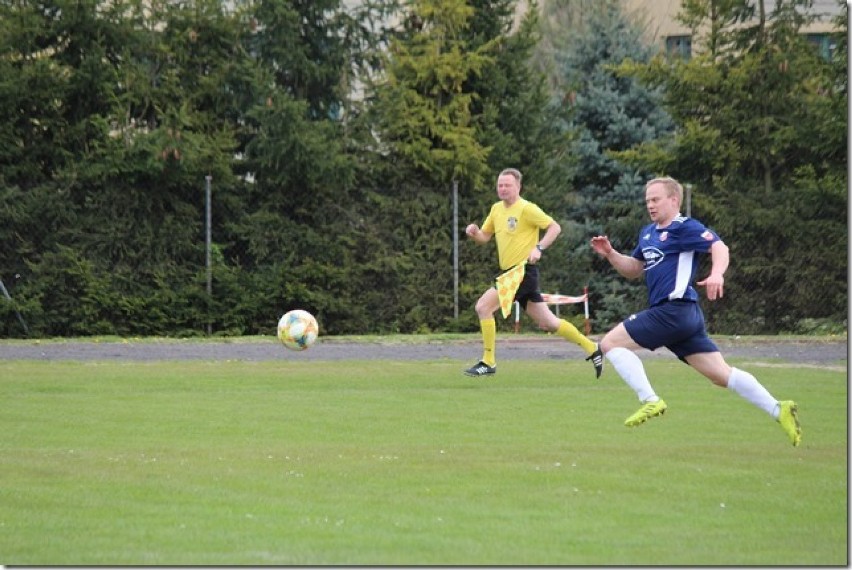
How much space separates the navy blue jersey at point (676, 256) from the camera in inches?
405

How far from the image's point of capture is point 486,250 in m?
25.1

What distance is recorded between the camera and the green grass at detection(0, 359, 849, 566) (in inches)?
254

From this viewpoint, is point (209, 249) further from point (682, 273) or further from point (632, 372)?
point (682, 273)

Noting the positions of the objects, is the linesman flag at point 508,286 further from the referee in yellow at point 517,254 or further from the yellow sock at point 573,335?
the yellow sock at point 573,335

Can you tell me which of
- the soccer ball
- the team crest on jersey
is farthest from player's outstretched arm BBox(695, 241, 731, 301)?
the soccer ball

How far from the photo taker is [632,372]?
10.4 m

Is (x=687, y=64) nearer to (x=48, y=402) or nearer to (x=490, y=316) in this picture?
(x=490, y=316)

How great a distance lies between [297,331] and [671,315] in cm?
818

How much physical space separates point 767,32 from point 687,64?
1.54 metres

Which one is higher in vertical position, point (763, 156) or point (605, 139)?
point (605, 139)

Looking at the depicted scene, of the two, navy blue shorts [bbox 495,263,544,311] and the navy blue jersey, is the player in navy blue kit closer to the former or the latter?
the navy blue jersey

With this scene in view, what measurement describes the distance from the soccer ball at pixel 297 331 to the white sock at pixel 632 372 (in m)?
7.72

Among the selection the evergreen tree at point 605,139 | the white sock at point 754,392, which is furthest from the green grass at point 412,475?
the evergreen tree at point 605,139

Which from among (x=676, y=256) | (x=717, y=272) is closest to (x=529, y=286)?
(x=676, y=256)
